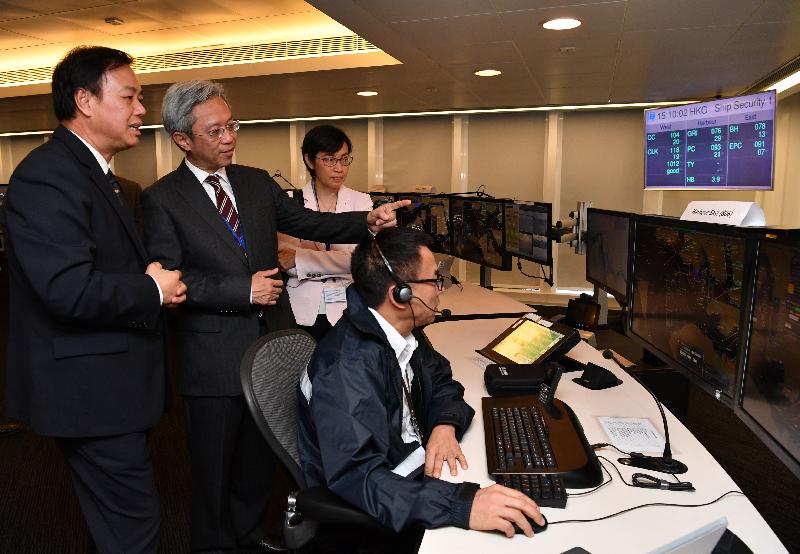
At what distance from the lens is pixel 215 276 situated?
6.06ft

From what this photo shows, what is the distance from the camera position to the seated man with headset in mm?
1188

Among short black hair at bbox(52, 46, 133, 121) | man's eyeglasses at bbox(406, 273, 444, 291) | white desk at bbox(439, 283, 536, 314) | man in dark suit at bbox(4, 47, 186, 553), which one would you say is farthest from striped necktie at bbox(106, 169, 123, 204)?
white desk at bbox(439, 283, 536, 314)

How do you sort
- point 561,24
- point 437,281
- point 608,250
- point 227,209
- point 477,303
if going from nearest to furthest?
point 437,281 < point 227,209 < point 608,250 < point 561,24 < point 477,303

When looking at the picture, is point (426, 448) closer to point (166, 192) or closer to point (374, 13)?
point (166, 192)

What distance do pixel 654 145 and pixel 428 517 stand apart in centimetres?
424

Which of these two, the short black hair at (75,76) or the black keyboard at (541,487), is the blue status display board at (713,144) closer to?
the black keyboard at (541,487)

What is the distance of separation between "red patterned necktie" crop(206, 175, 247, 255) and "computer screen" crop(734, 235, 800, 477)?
144cm

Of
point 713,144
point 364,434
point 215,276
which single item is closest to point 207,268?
point 215,276

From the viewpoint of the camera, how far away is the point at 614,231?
2514mm

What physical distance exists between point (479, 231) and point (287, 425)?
2.57 m

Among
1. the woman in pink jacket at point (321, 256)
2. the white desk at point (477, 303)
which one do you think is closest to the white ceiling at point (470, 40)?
the woman in pink jacket at point (321, 256)

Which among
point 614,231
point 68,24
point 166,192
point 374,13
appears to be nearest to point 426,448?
point 166,192

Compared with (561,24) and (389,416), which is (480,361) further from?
(561,24)

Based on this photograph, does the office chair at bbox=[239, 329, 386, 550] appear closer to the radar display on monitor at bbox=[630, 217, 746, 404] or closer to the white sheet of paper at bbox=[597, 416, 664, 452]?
the white sheet of paper at bbox=[597, 416, 664, 452]
